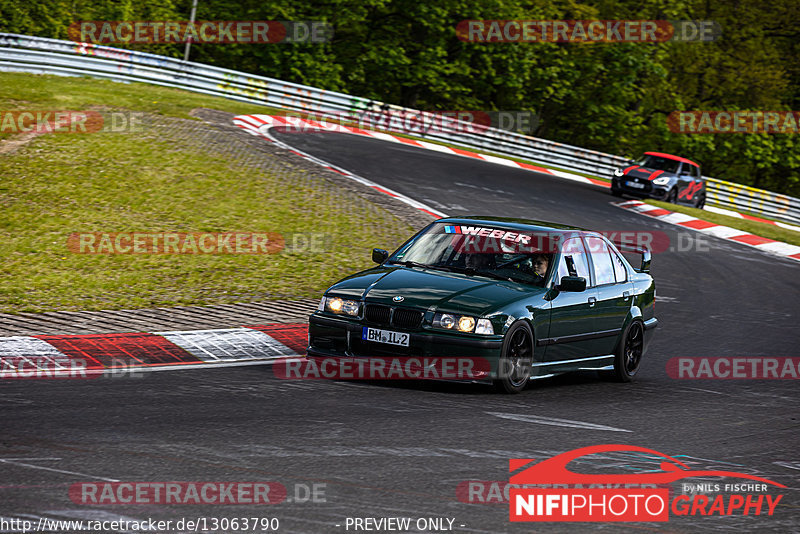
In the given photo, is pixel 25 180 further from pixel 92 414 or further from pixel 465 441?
pixel 465 441

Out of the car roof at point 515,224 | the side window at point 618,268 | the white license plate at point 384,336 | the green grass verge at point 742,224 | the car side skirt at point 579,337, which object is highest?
the car roof at point 515,224

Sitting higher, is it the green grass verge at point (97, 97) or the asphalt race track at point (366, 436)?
the green grass verge at point (97, 97)

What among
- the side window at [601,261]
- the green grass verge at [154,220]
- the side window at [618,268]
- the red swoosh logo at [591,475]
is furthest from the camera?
the green grass verge at [154,220]

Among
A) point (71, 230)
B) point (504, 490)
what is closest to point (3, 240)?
point (71, 230)

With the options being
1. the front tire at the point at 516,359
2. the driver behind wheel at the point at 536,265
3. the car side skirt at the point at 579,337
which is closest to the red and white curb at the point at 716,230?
the car side skirt at the point at 579,337

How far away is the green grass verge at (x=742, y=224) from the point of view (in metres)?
24.2

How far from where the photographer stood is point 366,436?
6418 mm

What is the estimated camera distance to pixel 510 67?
44.1 metres

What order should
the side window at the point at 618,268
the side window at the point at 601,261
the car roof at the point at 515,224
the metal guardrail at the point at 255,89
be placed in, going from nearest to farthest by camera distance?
the car roof at the point at 515,224 < the side window at the point at 601,261 < the side window at the point at 618,268 < the metal guardrail at the point at 255,89

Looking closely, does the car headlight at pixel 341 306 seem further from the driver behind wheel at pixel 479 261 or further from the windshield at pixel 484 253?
the driver behind wheel at pixel 479 261

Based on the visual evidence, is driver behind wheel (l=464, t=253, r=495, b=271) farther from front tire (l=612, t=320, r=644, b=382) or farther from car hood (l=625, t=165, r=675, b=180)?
car hood (l=625, t=165, r=675, b=180)

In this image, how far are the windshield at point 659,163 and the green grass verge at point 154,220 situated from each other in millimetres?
11710

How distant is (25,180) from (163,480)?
11952 millimetres

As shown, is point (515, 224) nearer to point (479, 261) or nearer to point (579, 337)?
point (479, 261)
